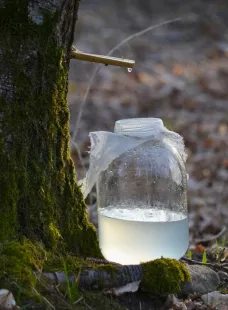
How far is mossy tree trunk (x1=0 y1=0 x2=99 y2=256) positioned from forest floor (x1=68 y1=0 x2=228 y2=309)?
1385 mm

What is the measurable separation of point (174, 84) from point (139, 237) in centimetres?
760

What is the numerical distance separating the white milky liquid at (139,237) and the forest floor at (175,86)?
1.21m

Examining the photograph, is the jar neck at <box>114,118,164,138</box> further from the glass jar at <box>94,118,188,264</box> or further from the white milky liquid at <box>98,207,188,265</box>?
the white milky liquid at <box>98,207,188,265</box>

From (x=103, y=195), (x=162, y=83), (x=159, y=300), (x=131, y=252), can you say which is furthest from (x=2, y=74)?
(x=162, y=83)

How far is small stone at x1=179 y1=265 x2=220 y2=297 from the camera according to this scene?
2805mm

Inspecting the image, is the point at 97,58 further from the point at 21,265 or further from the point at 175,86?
the point at 175,86

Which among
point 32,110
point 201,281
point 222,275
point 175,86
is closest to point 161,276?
point 201,281

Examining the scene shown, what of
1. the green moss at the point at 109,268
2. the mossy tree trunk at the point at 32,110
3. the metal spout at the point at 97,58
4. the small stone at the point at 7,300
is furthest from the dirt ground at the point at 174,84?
the small stone at the point at 7,300

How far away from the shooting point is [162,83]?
1025 centimetres

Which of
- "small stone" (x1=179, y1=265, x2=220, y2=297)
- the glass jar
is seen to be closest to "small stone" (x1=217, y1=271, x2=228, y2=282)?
"small stone" (x1=179, y1=265, x2=220, y2=297)

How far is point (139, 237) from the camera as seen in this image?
8.97 feet

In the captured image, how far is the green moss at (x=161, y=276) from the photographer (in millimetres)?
2641

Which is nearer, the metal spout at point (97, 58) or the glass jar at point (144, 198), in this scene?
the glass jar at point (144, 198)

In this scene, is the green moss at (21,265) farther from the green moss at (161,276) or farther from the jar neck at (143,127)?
the jar neck at (143,127)
